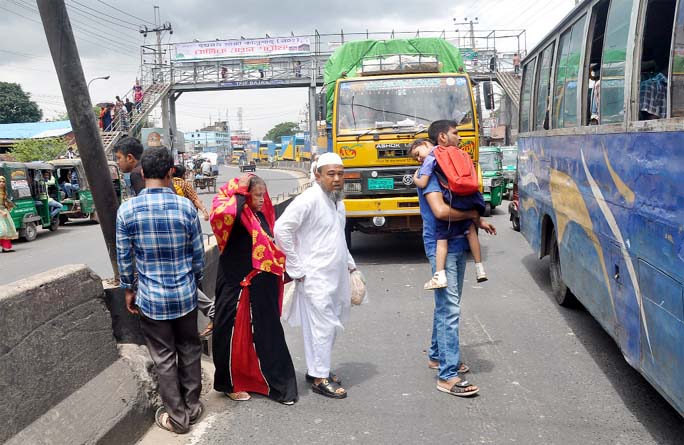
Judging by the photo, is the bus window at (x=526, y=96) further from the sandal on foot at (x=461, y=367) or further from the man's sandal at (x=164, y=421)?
the man's sandal at (x=164, y=421)

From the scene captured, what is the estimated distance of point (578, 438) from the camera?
3.79 meters

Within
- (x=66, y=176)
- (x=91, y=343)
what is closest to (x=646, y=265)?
(x=91, y=343)

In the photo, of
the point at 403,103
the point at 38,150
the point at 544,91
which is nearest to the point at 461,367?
the point at 544,91

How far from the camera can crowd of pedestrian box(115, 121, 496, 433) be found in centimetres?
383

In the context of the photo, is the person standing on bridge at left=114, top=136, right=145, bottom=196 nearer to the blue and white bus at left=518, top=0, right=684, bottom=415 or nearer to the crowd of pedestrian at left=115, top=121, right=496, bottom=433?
the crowd of pedestrian at left=115, top=121, right=496, bottom=433

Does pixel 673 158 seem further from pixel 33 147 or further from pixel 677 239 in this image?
pixel 33 147

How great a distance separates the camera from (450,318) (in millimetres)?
4594

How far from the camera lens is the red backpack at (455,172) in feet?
14.7

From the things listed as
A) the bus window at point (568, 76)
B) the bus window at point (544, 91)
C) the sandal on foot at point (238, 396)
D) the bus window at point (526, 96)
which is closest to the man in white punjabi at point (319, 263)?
the sandal on foot at point (238, 396)

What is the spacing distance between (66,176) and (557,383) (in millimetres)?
18904

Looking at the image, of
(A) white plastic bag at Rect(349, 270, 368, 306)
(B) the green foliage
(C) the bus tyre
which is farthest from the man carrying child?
(B) the green foliage

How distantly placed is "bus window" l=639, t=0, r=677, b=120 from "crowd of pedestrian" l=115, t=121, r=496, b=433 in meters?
1.29

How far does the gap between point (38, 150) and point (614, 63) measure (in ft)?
121

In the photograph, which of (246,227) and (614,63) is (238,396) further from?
(614,63)
